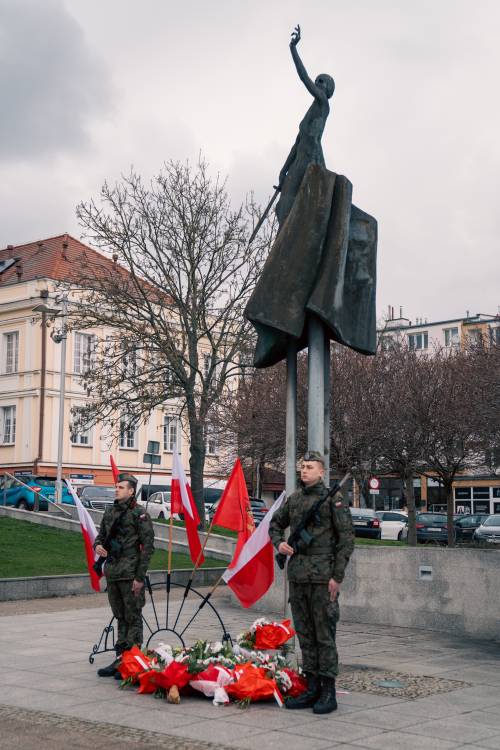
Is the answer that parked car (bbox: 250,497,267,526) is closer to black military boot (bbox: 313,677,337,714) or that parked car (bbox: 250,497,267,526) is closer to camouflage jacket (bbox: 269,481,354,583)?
camouflage jacket (bbox: 269,481,354,583)

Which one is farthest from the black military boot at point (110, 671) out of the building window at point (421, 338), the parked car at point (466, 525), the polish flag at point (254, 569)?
the building window at point (421, 338)

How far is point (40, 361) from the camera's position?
53844mm

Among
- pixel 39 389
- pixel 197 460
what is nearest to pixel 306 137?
pixel 197 460

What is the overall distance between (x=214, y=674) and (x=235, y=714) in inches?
22.6

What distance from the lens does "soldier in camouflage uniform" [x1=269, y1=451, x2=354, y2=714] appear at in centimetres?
868

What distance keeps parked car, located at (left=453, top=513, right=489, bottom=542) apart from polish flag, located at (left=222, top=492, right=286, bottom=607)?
32.9 m

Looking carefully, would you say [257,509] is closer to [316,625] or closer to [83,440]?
[83,440]

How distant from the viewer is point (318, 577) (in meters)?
8.73

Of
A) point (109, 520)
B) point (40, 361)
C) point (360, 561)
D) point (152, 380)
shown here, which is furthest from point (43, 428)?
point (109, 520)

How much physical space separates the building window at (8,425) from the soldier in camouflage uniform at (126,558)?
1781 inches

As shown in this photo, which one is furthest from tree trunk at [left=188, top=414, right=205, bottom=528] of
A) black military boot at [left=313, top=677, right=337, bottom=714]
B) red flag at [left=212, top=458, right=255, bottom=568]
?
black military boot at [left=313, top=677, right=337, bottom=714]

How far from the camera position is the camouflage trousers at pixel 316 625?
28.4 feet

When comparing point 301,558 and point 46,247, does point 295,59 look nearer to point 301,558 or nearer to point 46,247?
point 301,558

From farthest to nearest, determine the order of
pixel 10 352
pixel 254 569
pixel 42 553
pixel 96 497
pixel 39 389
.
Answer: pixel 10 352, pixel 39 389, pixel 96 497, pixel 42 553, pixel 254 569
